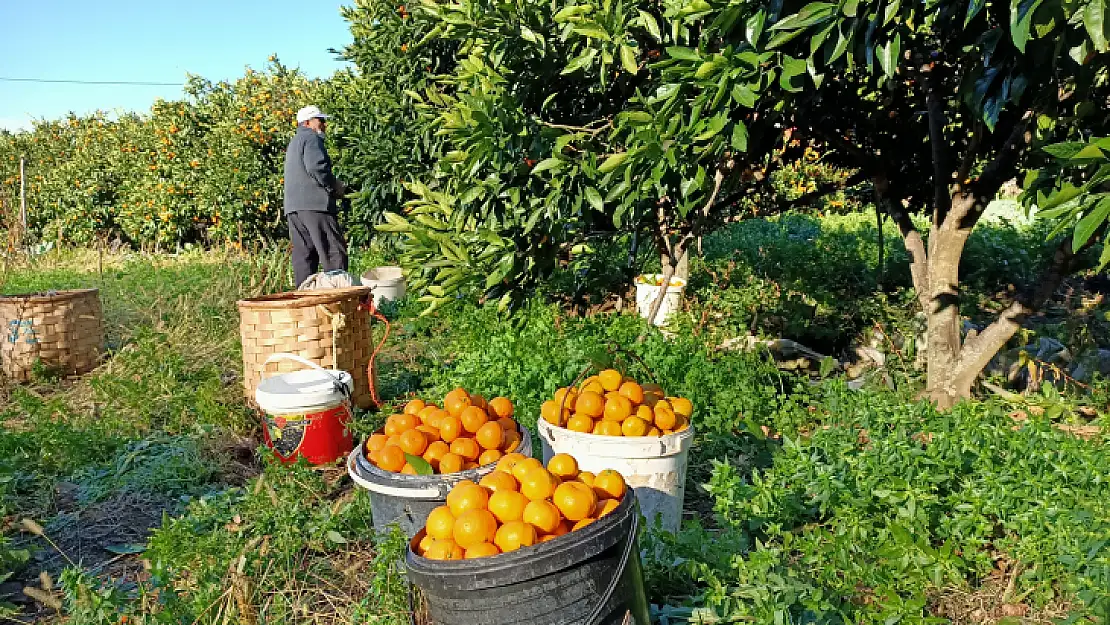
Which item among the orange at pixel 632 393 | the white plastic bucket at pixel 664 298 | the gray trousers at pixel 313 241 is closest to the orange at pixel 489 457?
the orange at pixel 632 393

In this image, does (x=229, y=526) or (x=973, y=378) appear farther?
(x=973, y=378)

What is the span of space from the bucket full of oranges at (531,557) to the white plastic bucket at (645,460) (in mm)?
757

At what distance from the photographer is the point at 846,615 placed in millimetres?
2320

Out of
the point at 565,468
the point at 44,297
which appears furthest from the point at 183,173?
the point at 565,468

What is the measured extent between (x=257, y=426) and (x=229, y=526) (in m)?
1.80

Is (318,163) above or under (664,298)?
above

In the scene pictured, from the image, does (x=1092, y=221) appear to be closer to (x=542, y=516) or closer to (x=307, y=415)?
(x=542, y=516)

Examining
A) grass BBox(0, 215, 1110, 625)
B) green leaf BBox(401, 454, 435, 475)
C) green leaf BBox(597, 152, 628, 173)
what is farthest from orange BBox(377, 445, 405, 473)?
green leaf BBox(597, 152, 628, 173)

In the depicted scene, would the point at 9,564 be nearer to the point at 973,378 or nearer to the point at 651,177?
the point at 651,177

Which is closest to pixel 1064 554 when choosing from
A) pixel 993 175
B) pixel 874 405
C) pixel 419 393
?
pixel 874 405

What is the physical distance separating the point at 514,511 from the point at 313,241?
5413 mm

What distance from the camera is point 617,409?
289cm

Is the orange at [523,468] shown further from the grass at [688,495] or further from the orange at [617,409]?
the orange at [617,409]

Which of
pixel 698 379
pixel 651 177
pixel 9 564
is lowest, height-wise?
pixel 9 564
